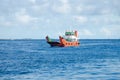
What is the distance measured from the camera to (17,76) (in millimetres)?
44719

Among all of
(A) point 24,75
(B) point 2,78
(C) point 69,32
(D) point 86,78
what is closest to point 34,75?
(A) point 24,75

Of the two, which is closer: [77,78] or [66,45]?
[77,78]

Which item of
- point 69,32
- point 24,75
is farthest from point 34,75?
point 69,32

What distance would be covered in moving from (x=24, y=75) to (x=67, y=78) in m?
6.42

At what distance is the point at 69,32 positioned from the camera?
430ft

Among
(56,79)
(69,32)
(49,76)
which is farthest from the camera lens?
(69,32)

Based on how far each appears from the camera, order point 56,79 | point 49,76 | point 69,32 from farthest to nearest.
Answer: point 69,32 < point 49,76 < point 56,79

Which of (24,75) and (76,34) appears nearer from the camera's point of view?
(24,75)

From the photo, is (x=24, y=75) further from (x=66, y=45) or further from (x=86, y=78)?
(x=66, y=45)

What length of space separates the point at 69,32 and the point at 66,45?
8.04 m

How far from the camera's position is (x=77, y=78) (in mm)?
42281

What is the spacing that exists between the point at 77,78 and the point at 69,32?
292ft

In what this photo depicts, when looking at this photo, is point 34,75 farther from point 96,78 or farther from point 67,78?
Answer: point 96,78

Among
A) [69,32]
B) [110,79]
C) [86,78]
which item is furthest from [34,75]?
[69,32]
